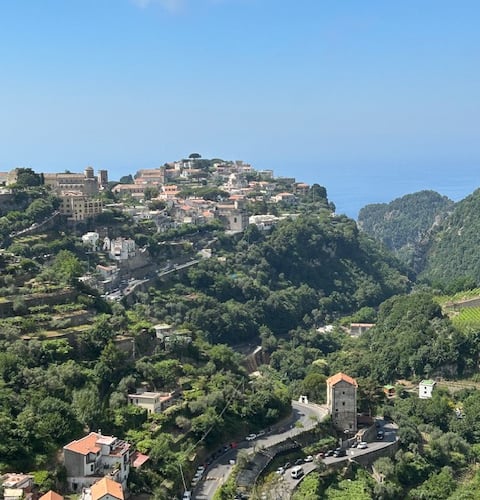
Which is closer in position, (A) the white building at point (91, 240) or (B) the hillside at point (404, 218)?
(A) the white building at point (91, 240)

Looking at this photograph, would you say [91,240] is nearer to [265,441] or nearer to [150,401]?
[150,401]

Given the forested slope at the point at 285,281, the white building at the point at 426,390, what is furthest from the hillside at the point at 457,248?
the white building at the point at 426,390

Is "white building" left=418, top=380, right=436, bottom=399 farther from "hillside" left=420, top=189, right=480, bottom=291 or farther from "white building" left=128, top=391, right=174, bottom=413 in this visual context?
"hillside" left=420, top=189, right=480, bottom=291

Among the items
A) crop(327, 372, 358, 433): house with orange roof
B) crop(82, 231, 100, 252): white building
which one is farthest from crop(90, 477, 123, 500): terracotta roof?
crop(82, 231, 100, 252): white building

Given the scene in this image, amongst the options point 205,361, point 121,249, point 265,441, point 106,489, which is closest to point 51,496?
point 106,489

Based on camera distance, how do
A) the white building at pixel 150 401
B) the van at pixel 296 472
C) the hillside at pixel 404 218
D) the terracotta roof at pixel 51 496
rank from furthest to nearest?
the hillside at pixel 404 218 < the white building at pixel 150 401 < the van at pixel 296 472 < the terracotta roof at pixel 51 496

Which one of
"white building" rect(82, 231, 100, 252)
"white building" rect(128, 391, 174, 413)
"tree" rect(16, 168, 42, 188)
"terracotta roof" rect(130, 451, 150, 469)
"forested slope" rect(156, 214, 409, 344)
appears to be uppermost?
"tree" rect(16, 168, 42, 188)

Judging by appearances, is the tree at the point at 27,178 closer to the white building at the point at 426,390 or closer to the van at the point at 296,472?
the white building at the point at 426,390

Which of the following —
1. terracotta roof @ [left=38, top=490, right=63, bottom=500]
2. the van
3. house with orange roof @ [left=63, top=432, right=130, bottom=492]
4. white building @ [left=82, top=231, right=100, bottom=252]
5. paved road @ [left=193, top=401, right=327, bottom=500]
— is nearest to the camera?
terracotta roof @ [left=38, top=490, right=63, bottom=500]
